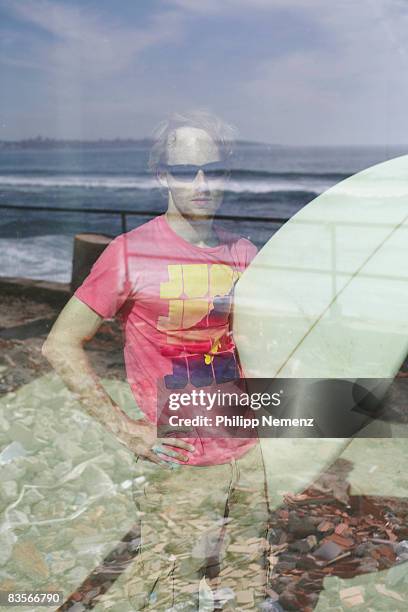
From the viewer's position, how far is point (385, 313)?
4.19ft

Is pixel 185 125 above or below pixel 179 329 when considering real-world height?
above

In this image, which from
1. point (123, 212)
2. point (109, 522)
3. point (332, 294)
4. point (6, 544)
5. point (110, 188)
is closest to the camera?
point (332, 294)

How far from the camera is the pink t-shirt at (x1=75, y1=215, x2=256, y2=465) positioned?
3.78 feet

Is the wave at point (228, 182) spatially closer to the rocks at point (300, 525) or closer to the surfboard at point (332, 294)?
the surfboard at point (332, 294)

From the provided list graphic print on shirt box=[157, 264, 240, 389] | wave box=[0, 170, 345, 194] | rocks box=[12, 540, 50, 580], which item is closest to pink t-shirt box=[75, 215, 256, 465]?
graphic print on shirt box=[157, 264, 240, 389]

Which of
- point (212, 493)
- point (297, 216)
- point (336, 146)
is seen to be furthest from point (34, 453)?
point (336, 146)

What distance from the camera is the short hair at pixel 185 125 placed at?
116 cm

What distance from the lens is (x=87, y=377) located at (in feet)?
3.92

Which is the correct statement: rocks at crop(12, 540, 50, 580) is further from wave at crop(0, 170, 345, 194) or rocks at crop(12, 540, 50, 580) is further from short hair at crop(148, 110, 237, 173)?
short hair at crop(148, 110, 237, 173)

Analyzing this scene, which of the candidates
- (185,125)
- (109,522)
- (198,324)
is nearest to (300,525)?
(109,522)

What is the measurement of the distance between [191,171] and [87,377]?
0.36 metres

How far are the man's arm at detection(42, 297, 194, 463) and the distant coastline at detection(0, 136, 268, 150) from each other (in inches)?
12.2

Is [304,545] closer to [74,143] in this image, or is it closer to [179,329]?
[179,329]

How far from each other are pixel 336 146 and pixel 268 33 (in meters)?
0.22
